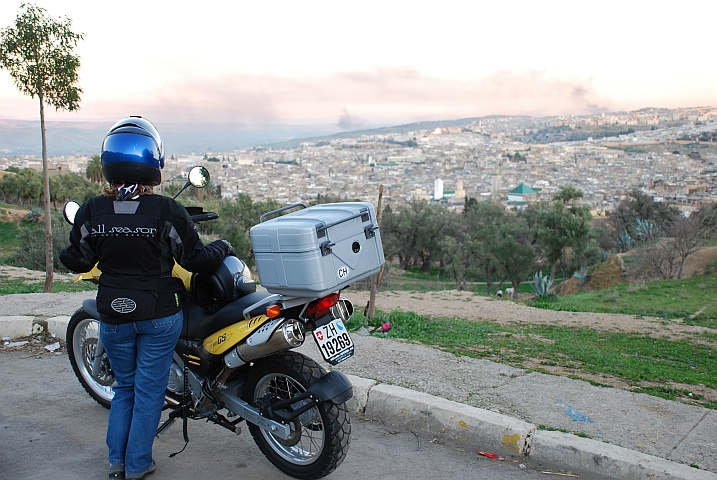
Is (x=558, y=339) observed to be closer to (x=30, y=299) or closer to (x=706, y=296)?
(x=30, y=299)

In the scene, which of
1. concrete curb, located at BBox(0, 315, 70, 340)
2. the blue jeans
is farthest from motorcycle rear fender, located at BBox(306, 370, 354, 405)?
concrete curb, located at BBox(0, 315, 70, 340)

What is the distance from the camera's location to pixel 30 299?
7844 millimetres

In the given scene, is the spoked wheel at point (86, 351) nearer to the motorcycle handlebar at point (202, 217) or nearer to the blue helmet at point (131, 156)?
the motorcycle handlebar at point (202, 217)

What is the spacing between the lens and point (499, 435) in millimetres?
3947

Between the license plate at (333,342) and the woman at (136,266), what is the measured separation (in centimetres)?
75

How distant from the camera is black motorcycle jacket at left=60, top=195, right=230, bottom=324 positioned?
3.12 meters

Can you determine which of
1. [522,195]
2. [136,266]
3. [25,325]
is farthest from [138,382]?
[522,195]

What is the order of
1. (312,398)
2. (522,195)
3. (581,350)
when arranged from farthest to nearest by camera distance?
(522,195)
(581,350)
(312,398)

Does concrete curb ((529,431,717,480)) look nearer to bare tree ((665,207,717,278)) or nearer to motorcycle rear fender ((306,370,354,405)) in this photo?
motorcycle rear fender ((306,370,354,405))

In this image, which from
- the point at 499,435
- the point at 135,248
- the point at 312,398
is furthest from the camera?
the point at 499,435

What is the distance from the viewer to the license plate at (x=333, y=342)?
3.21 m

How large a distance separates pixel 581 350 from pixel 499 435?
410cm

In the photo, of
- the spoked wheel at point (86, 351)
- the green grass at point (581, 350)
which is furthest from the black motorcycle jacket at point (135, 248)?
the green grass at point (581, 350)

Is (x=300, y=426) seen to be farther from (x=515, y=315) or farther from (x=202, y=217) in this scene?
(x=515, y=315)
